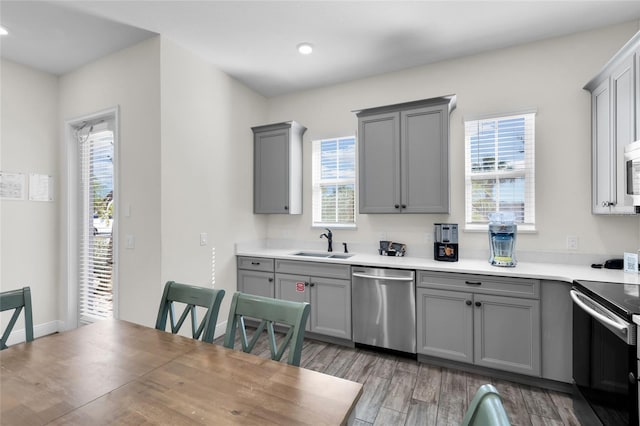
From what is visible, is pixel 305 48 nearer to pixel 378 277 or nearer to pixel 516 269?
pixel 378 277

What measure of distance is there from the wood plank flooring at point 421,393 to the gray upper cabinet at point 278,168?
1729 mm

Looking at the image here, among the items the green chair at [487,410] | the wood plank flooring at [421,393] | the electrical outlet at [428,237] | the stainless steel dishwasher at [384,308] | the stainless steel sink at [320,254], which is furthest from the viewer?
the stainless steel sink at [320,254]

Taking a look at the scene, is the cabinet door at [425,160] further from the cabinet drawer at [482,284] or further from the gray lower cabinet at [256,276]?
the gray lower cabinet at [256,276]

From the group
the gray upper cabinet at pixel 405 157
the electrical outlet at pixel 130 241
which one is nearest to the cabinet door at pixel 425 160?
the gray upper cabinet at pixel 405 157

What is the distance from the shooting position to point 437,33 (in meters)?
2.75

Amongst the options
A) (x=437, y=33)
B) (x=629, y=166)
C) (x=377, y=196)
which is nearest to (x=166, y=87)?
(x=377, y=196)

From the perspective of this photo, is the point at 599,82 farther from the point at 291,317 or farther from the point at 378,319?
the point at 291,317

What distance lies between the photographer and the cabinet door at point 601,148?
237 centimetres

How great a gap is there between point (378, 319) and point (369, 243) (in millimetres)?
961

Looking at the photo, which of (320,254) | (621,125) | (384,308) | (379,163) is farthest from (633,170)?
(320,254)

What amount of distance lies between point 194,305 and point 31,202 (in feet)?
9.95

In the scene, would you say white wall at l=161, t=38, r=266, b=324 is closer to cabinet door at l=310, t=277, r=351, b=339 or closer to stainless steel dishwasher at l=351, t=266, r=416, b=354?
cabinet door at l=310, t=277, r=351, b=339

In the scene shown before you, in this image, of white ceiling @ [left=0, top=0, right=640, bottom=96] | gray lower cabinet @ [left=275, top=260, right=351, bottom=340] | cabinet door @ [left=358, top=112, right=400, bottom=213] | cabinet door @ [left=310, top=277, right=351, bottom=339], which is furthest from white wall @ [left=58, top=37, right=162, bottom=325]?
cabinet door @ [left=358, top=112, right=400, bottom=213]

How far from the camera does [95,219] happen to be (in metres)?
3.43
